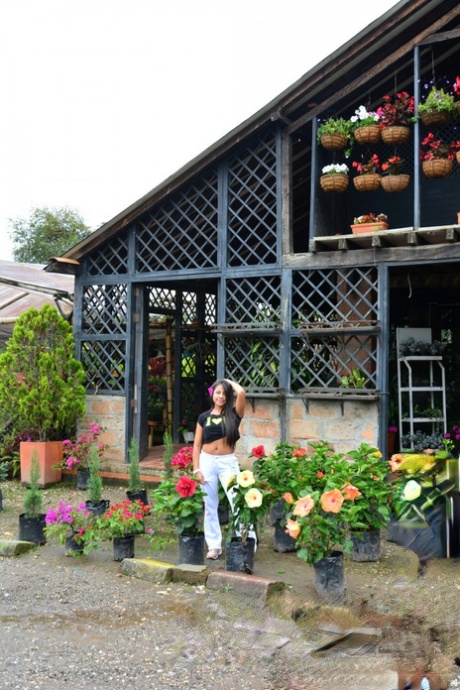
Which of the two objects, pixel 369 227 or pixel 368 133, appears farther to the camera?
pixel 368 133

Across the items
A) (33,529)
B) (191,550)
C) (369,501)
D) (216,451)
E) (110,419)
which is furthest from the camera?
(110,419)

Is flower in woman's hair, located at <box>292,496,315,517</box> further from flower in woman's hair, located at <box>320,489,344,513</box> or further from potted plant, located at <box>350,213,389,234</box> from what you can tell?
potted plant, located at <box>350,213,389,234</box>

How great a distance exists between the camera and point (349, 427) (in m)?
Answer: 9.05

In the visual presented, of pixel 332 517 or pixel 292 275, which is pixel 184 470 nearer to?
pixel 332 517

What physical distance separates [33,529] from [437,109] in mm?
6463

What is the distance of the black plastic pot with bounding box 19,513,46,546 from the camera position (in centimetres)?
750

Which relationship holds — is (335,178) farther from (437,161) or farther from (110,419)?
(110,419)

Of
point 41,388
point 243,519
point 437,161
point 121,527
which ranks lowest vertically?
point 121,527

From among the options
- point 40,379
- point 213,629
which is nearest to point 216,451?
point 213,629

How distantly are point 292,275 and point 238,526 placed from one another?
423 cm

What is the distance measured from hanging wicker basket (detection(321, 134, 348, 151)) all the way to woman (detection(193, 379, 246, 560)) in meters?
4.10

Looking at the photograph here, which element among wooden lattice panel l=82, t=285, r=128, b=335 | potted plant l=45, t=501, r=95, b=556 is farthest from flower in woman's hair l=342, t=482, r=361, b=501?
wooden lattice panel l=82, t=285, r=128, b=335

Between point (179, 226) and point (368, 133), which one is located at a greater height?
point (368, 133)

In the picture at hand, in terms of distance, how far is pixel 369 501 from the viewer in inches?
249
